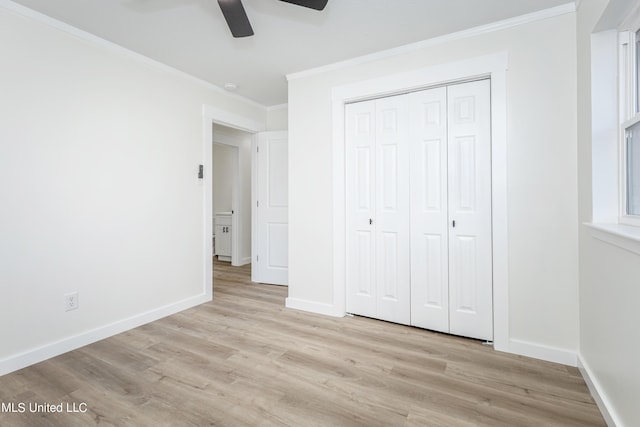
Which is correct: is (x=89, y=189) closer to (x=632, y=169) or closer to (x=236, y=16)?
(x=236, y=16)

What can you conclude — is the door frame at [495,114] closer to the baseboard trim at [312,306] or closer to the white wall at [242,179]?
the baseboard trim at [312,306]

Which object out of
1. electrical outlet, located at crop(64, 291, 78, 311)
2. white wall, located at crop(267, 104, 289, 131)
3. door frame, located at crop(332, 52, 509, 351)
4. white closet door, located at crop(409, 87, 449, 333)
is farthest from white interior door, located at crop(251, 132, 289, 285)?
electrical outlet, located at crop(64, 291, 78, 311)

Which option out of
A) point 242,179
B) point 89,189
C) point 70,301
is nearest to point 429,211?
point 89,189

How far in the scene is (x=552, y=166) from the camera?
2045mm

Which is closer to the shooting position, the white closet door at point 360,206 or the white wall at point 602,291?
the white wall at point 602,291

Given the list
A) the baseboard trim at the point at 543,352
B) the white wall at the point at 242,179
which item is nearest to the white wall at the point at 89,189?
the white wall at the point at 242,179

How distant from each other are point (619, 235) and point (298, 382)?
179 centimetres

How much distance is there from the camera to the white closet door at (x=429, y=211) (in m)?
2.44

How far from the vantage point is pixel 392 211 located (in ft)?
8.75

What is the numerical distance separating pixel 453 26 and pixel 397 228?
1.65m

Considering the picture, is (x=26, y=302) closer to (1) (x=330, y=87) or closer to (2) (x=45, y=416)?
(2) (x=45, y=416)

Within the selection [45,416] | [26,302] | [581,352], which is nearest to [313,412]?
[45,416]

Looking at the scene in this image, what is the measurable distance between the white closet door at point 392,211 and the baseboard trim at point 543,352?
2.61 feet

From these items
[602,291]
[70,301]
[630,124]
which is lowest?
[70,301]
